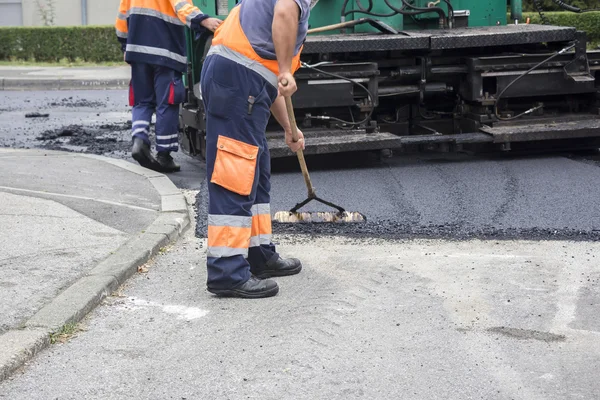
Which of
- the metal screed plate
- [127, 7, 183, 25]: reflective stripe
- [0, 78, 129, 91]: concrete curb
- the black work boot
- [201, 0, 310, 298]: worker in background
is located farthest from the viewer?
[0, 78, 129, 91]: concrete curb

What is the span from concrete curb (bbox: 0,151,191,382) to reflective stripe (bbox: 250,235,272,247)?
65 cm

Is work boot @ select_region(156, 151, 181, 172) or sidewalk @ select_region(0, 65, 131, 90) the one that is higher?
work boot @ select_region(156, 151, 181, 172)

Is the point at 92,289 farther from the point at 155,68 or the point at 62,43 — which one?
the point at 62,43

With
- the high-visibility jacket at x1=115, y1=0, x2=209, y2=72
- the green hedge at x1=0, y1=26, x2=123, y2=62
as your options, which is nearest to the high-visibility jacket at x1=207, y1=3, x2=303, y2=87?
the high-visibility jacket at x1=115, y1=0, x2=209, y2=72

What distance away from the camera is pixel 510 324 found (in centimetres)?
451

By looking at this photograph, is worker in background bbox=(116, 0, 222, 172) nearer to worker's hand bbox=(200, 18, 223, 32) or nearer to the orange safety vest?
worker's hand bbox=(200, 18, 223, 32)

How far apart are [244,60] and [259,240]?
3.26 feet

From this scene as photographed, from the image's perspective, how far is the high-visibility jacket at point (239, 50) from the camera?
16.3 feet

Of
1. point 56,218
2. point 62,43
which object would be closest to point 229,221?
point 56,218

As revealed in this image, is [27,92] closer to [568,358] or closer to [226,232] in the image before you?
[226,232]

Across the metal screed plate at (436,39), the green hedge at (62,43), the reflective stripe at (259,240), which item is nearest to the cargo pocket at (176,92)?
the metal screed plate at (436,39)

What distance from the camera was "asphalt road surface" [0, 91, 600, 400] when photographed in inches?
151

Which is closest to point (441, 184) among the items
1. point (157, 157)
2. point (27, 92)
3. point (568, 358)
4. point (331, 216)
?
point (331, 216)

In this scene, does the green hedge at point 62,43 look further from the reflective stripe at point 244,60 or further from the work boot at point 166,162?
the reflective stripe at point 244,60
